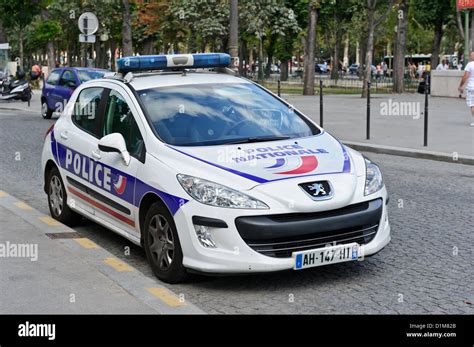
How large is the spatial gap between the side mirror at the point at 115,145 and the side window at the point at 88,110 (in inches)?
A: 30.2

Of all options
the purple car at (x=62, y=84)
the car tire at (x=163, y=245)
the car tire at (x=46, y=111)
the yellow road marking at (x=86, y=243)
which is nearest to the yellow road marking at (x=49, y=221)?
the yellow road marking at (x=86, y=243)

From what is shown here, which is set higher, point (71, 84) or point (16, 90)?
point (71, 84)

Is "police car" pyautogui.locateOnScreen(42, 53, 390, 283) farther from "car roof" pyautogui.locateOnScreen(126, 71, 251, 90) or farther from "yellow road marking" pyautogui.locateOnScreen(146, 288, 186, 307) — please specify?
"yellow road marking" pyautogui.locateOnScreen(146, 288, 186, 307)

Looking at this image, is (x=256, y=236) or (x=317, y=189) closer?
(x=256, y=236)

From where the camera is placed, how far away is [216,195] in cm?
571

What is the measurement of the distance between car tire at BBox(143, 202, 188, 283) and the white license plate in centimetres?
88

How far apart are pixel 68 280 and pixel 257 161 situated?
5.59 ft

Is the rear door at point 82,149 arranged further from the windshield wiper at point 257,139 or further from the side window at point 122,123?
the windshield wiper at point 257,139

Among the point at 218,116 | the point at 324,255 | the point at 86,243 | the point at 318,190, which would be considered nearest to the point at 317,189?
the point at 318,190

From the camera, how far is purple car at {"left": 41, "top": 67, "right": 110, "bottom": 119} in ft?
76.2

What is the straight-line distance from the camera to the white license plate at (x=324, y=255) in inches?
225

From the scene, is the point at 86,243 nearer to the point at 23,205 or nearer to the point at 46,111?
the point at 23,205

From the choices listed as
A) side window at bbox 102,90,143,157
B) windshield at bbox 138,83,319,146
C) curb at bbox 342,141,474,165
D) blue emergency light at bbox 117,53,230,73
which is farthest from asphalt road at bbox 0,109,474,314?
curb at bbox 342,141,474,165

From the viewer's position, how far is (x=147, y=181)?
6.21 meters
